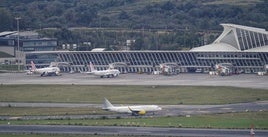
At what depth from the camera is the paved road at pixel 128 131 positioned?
6850 cm

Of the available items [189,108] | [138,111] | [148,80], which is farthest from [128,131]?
[148,80]

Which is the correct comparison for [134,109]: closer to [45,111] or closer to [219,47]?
[45,111]

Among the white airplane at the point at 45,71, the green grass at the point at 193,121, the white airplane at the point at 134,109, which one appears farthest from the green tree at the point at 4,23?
the green grass at the point at 193,121

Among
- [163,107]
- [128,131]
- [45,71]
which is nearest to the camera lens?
[128,131]

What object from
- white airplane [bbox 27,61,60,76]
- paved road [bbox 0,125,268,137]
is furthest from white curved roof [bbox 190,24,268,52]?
paved road [bbox 0,125,268,137]

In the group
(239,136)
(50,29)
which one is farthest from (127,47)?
(239,136)

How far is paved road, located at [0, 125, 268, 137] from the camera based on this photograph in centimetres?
6850

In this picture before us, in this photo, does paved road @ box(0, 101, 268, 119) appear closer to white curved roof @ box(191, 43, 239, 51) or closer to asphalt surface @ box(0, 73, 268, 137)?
asphalt surface @ box(0, 73, 268, 137)

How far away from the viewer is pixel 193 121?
7694 centimetres

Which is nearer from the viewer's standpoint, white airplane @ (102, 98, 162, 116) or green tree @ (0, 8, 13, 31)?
white airplane @ (102, 98, 162, 116)

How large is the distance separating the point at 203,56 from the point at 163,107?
53204 millimetres

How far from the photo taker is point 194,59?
5586 inches

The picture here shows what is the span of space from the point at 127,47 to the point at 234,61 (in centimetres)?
3815

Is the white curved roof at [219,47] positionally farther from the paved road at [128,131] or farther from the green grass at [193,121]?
the paved road at [128,131]
